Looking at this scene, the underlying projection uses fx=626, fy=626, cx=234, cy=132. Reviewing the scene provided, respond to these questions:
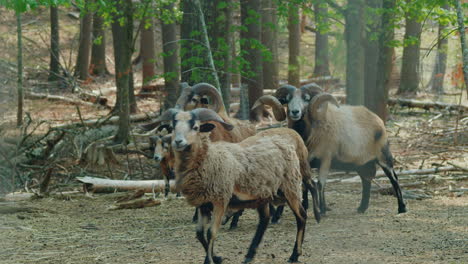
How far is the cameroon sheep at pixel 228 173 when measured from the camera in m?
6.43

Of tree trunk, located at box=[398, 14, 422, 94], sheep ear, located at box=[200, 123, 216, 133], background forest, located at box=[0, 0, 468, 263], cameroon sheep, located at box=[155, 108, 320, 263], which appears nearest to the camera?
cameroon sheep, located at box=[155, 108, 320, 263]

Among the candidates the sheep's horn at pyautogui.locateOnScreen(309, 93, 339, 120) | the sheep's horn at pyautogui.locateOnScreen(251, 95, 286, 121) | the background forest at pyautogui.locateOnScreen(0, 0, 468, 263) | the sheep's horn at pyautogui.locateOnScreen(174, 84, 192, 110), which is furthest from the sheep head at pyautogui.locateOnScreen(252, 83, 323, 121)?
the sheep's horn at pyautogui.locateOnScreen(174, 84, 192, 110)

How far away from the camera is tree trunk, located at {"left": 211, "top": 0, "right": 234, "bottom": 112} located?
11.8 meters

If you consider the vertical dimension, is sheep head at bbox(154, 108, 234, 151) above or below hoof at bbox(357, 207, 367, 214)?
above

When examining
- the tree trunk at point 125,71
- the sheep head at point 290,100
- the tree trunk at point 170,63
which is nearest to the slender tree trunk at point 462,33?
the sheep head at point 290,100

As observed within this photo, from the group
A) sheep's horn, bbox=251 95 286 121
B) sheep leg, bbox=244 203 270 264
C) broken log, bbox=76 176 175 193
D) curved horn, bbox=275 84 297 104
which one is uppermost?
curved horn, bbox=275 84 297 104

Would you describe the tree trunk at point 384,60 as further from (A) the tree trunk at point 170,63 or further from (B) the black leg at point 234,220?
(B) the black leg at point 234,220

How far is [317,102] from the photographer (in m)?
9.38

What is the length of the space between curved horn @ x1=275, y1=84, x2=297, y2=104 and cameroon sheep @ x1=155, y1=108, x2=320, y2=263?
208 centimetres

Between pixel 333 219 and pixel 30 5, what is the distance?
5.02 meters

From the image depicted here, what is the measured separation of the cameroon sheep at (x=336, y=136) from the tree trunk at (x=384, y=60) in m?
4.27

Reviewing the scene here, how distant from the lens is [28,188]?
37.9ft

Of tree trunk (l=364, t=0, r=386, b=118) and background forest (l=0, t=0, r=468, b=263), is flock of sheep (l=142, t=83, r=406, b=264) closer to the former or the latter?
background forest (l=0, t=0, r=468, b=263)

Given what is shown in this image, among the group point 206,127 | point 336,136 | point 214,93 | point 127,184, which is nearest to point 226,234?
point 206,127
